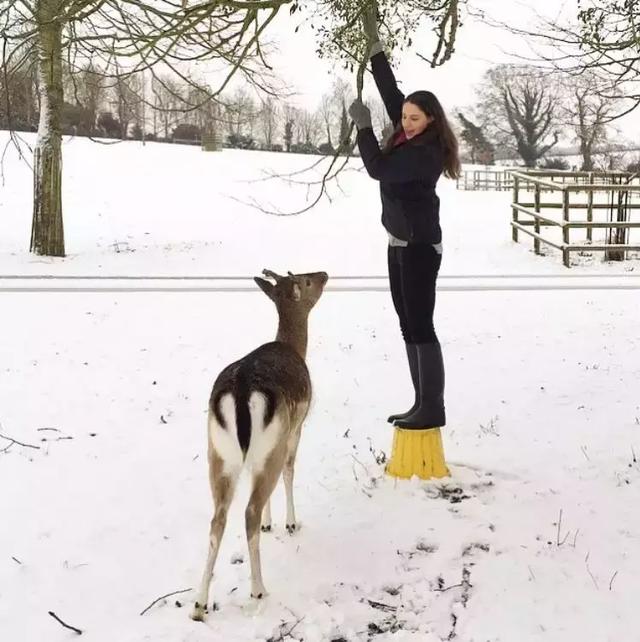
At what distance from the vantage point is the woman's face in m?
4.02

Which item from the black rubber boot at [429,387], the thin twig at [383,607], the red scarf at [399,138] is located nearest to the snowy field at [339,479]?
the thin twig at [383,607]

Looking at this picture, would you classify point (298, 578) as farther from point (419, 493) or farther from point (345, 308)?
point (345, 308)

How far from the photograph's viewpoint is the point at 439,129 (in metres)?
4.08

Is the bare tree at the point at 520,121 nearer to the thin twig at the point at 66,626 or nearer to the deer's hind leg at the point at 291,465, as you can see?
the deer's hind leg at the point at 291,465

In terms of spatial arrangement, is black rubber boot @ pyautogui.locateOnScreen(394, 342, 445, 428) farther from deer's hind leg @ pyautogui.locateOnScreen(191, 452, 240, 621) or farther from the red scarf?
deer's hind leg @ pyautogui.locateOnScreen(191, 452, 240, 621)

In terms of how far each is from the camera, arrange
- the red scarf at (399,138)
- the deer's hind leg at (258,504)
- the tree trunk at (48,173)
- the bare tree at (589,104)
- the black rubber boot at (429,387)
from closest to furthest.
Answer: the deer's hind leg at (258,504)
the red scarf at (399,138)
the black rubber boot at (429,387)
the bare tree at (589,104)
the tree trunk at (48,173)

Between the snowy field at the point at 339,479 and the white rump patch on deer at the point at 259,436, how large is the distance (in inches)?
26.1

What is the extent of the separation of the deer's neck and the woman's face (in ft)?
4.28

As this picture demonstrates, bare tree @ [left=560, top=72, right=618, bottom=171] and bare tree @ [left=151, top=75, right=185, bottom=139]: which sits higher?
bare tree @ [left=151, top=75, right=185, bottom=139]

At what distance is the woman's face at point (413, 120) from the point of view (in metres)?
4.02

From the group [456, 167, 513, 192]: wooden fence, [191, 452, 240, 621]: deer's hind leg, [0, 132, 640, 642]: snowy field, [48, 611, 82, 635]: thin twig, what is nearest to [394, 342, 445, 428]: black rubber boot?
[0, 132, 640, 642]: snowy field

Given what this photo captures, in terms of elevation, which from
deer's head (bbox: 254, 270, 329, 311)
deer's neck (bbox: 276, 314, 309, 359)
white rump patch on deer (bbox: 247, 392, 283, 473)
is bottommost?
white rump patch on deer (bbox: 247, 392, 283, 473)

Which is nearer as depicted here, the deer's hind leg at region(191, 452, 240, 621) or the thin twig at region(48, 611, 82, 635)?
the thin twig at region(48, 611, 82, 635)

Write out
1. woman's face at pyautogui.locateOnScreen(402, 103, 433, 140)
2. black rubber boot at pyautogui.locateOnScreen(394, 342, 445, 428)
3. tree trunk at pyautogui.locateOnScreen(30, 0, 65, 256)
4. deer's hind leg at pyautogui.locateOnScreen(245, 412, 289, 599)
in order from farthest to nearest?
tree trunk at pyautogui.locateOnScreen(30, 0, 65, 256) < black rubber boot at pyautogui.locateOnScreen(394, 342, 445, 428) < woman's face at pyautogui.locateOnScreen(402, 103, 433, 140) < deer's hind leg at pyautogui.locateOnScreen(245, 412, 289, 599)
